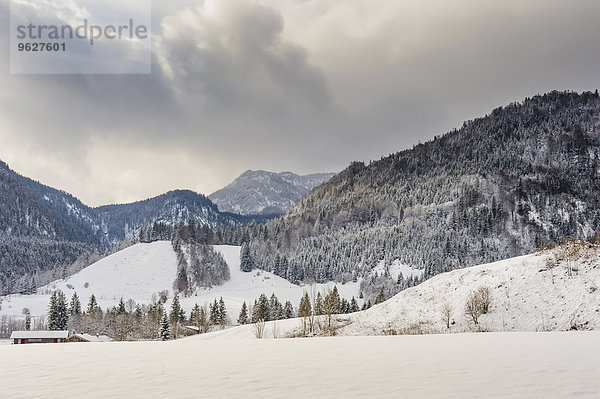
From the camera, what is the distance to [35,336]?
7931cm

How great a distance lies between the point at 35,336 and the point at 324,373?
89.2 metres

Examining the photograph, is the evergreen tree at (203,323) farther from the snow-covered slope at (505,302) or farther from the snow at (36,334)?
the snow-covered slope at (505,302)

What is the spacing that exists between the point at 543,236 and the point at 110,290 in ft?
690

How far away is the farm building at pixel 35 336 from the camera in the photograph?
77562 millimetres

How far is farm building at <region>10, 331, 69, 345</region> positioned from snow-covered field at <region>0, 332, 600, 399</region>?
77401 millimetres

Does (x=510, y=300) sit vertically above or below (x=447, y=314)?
above

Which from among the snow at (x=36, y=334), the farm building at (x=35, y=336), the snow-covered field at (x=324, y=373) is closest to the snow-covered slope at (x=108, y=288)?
the farm building at (x=35, y=336)

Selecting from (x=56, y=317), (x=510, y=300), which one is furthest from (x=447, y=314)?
(x=56, y=317)

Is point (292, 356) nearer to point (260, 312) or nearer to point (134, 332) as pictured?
point (260, 312)

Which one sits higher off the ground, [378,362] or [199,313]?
[378,362]

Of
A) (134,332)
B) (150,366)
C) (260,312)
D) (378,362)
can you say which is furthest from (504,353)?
(134,332)

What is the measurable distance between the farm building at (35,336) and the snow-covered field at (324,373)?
77401 millimetres

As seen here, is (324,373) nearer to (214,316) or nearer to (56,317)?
(214,316)

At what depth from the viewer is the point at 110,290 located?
184m
